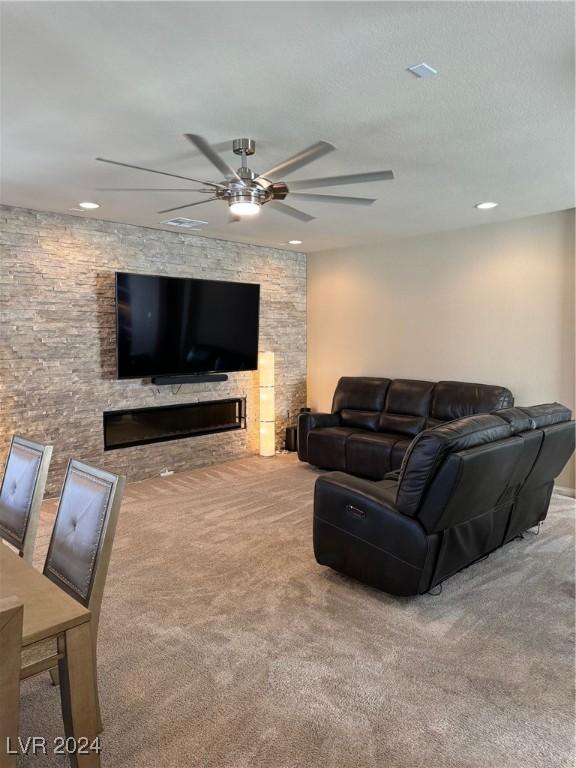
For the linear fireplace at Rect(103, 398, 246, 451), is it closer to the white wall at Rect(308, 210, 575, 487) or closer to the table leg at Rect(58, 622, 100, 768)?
the white wall at Rect(308, 210, 575, 487)

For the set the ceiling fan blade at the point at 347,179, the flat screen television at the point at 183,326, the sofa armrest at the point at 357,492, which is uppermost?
the ceiling fan blade at the point at 347,179

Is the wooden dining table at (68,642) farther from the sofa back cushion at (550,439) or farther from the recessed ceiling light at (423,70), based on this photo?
the sofa back cushion at (550,439)

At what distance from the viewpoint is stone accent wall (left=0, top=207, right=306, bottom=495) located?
445cm

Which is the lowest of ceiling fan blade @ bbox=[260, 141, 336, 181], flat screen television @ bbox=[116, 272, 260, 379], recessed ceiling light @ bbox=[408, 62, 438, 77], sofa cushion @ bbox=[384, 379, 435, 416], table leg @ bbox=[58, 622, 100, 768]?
table leg @ bbox=[58, 622, 100, 768]

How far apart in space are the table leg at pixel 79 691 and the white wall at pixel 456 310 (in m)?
4.62

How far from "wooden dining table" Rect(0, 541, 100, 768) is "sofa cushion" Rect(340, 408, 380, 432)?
4.48 m

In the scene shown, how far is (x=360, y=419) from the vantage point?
585 centimetres

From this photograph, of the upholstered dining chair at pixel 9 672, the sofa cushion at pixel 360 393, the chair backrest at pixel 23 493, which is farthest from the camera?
the sofa cushion at pixel 360 393

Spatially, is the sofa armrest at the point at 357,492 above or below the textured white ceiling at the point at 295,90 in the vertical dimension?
below

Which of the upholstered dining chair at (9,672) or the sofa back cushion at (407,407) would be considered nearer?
the upholstered dining chair at (9,672)

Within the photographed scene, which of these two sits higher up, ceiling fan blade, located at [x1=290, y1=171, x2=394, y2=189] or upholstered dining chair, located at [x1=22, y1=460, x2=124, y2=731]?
ceiling fan blade, located at [x1=290, y1=171, x2=394, y2=189]

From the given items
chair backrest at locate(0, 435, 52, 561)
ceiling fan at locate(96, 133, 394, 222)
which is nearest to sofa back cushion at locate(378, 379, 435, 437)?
ceiling fan at locate(96, 133, 394, 222)

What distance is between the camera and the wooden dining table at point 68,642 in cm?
138

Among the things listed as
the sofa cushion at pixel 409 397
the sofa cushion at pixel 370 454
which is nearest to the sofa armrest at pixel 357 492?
the sofa cushion at pixel 370 454
